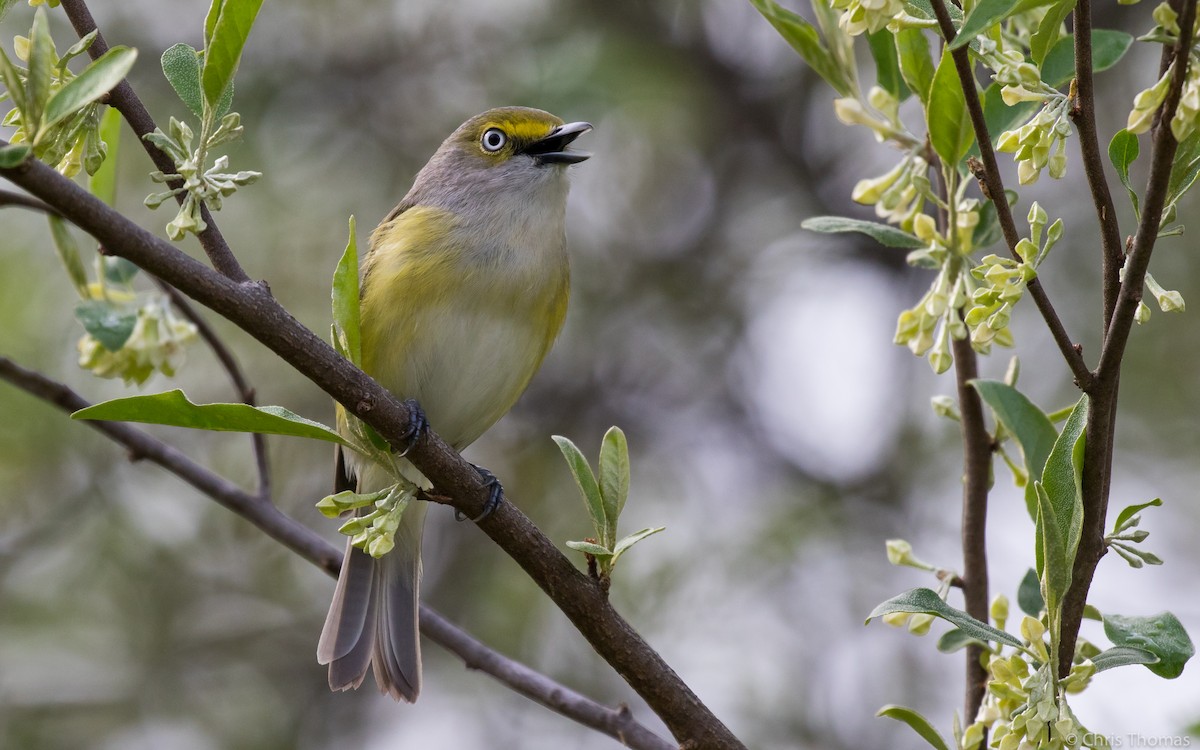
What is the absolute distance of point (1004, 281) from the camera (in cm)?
203

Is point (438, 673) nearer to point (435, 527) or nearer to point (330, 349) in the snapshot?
point (435, 527)

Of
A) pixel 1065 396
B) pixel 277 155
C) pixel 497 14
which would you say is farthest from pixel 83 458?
pixel 1065 396

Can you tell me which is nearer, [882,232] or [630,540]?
[630,540]

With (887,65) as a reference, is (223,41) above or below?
below

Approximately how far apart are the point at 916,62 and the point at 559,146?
2.68 metres

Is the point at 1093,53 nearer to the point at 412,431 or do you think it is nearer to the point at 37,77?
the point at 412,431

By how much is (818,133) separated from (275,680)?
4.52m

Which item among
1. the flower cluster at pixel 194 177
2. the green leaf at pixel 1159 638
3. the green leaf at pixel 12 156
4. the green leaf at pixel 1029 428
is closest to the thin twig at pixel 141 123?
the flower cluster at pixel 194 177

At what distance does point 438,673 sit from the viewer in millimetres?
7027

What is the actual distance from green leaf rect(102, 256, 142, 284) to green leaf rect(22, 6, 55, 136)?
1.24 meters

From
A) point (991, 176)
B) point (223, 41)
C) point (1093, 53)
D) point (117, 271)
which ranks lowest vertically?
point (117, 271)

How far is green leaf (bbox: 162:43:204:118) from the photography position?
2332mm

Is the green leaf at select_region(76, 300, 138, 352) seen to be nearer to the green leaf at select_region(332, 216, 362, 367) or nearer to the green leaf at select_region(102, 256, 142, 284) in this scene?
the green leaf at select_region(102, 256, 142, 284)

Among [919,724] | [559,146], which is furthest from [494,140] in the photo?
[919,724]
